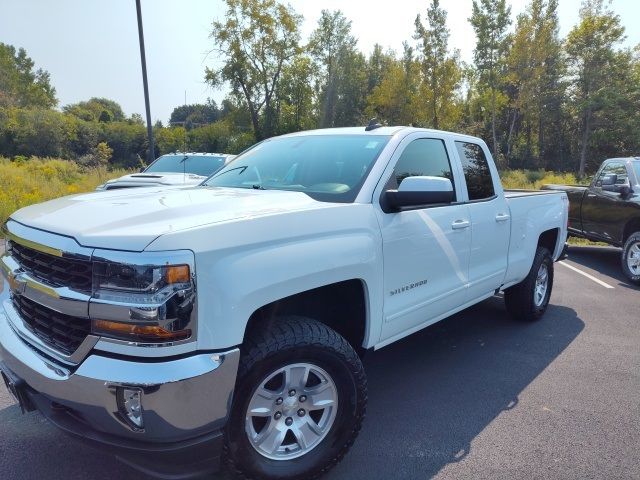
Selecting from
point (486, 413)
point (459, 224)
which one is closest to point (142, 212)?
point (459, 224)

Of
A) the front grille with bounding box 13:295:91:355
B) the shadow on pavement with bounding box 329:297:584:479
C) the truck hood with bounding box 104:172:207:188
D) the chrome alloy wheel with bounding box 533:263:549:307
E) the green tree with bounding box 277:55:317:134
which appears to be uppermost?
the green tree with bounding box 277:55:317:134

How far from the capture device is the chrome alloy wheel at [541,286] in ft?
17.2

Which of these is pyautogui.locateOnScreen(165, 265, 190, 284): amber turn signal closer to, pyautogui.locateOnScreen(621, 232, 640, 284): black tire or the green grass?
pyautogui.locateOnScreen(621, 232, 640, 284): black tire

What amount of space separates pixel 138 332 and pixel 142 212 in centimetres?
67

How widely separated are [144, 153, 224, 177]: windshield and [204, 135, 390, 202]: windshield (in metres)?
5.77

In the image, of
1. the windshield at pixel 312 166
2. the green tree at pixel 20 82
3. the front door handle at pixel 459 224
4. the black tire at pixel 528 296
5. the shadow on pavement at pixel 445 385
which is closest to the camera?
the shadow on pavement at pixel 445 385

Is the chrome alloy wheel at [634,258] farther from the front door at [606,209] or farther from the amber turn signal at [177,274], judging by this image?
the amber turn signal at [177,274]

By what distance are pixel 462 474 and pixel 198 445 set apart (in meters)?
1.51

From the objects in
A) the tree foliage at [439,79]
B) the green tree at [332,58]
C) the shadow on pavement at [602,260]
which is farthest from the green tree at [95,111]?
the shadow on pavement at [602,260]

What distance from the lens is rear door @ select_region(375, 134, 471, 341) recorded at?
9.65 feet

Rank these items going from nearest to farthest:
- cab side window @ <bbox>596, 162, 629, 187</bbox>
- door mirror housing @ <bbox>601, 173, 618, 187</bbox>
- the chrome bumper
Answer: the chrome bumper → door mirror housing @ <bbox>601, 173, 618, 187</bbox> → cab side window @ <bbox>596, 162, 629, 187</bbox>

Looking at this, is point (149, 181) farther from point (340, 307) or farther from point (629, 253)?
point (629, 253)

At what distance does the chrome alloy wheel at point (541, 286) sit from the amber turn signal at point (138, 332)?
432 centimetres

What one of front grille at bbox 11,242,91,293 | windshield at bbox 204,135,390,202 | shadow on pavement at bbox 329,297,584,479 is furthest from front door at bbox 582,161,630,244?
front grille at bbox 11,242,91,293
